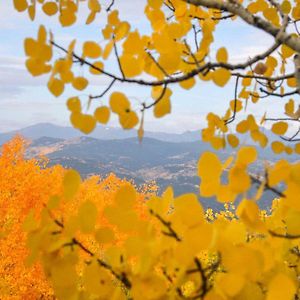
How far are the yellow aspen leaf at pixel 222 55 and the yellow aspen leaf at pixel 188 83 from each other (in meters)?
0.14

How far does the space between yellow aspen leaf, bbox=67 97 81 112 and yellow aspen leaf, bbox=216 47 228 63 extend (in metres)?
0.64

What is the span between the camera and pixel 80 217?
136 cm

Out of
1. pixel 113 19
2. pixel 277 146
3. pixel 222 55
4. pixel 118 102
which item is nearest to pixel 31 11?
pixel 113 19

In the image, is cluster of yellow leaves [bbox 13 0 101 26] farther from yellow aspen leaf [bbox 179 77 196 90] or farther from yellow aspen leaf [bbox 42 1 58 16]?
yellow aspen leaf [bbox 179 77 196 90]

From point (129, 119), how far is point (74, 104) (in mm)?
224

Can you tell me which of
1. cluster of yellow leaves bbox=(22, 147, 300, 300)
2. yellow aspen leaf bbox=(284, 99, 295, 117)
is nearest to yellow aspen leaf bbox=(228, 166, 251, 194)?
cluster of yellow leaves bbox=(22, 147, 300, 300)

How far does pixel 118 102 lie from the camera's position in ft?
4.83

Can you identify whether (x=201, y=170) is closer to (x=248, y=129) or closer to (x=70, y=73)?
(x=70, y=73)

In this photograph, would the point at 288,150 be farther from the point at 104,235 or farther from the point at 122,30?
the point at 104,235

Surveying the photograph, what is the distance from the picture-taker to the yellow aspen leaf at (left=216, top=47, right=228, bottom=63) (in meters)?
1.72

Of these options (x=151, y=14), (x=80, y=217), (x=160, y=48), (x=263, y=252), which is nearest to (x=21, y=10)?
(x=151, y=14)

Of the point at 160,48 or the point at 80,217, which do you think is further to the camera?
the point at 160,48

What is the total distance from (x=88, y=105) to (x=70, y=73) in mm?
143

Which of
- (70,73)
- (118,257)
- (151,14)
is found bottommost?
(118,257)
